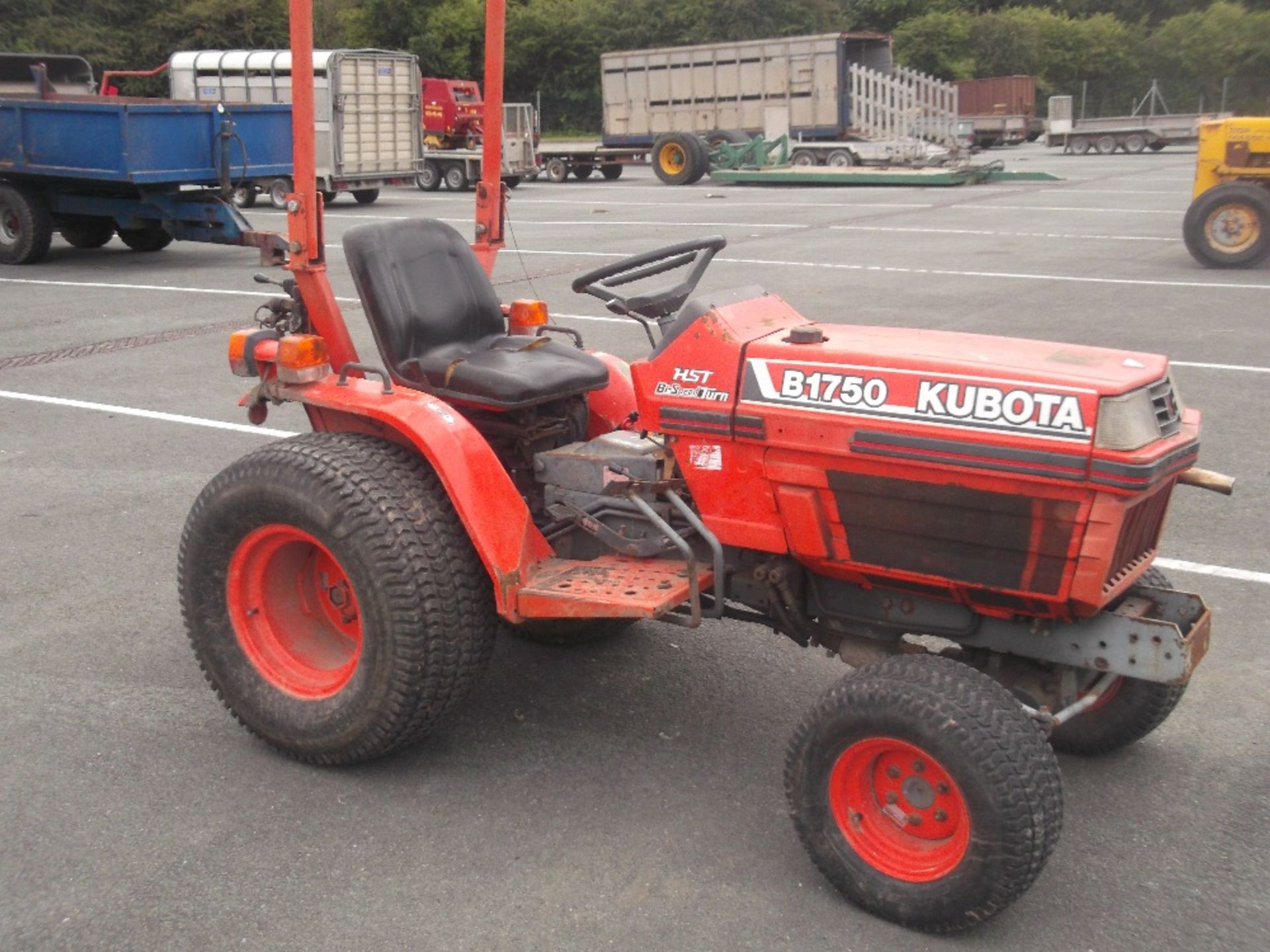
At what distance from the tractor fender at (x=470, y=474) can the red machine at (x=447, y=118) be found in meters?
22.3

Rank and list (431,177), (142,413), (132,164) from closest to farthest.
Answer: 1. (142,413)
2. (132,164)
3. (431,177)

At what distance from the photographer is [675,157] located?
26344mm

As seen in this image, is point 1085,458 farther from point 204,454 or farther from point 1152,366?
point 204,454

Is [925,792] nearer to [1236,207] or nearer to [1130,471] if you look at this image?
[1130,471]

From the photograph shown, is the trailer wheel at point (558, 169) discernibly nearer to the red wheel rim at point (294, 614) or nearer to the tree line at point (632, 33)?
the tree line at point (632, 33)

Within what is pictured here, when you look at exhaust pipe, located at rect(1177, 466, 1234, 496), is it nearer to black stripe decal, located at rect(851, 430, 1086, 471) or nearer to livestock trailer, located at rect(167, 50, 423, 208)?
black stripe decal, located at rect(851, 430, 1086, 471)

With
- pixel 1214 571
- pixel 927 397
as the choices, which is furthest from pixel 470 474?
pixel 1214 571

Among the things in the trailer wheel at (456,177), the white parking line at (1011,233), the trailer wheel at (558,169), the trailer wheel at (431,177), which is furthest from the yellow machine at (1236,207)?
the trailer wheel at (558,169)

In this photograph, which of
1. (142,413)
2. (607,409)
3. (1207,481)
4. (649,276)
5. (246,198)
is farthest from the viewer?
(246,198)

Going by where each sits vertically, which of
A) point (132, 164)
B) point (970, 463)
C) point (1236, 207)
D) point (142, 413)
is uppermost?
point (132, 164)

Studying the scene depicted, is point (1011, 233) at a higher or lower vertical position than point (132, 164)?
lower

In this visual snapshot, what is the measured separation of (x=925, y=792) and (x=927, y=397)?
2.97ft

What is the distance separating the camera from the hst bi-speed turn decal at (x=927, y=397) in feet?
9.55

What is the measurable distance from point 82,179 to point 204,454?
808cm
